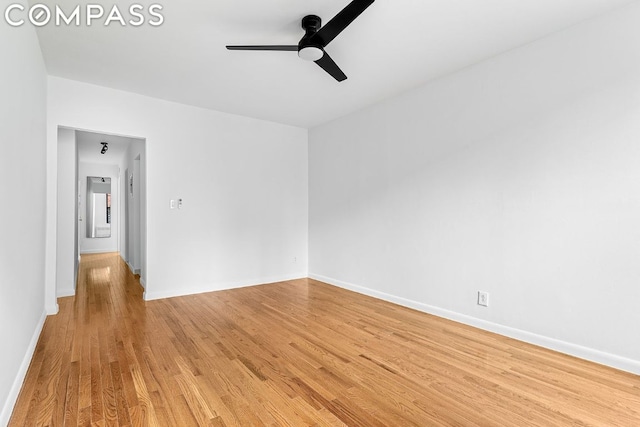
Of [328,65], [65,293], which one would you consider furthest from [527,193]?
[65,293]

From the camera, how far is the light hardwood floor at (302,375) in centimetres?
173

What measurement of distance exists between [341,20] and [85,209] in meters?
9.29

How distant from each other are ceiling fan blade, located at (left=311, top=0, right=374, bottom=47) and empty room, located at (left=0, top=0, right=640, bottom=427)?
2 cm

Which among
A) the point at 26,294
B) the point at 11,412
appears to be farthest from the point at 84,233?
the point at 11,412

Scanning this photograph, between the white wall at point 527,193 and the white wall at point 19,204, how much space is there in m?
3.41

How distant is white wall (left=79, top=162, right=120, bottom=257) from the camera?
835 cm

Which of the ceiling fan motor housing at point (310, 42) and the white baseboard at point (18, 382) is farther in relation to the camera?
the ceiling fan motor housing at point (310, 42)

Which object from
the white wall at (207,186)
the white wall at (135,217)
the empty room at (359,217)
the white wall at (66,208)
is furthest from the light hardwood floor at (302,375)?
the white wall at (135,217)

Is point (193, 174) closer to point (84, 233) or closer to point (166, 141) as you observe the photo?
point (166, 141)

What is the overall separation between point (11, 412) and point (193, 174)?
310 cm

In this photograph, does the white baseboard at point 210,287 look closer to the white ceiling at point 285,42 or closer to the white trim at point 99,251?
the white ceiling at point 285,42

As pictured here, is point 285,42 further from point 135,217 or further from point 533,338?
point 135,217

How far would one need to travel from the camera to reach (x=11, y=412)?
1.71m

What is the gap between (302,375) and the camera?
7.06 feet
